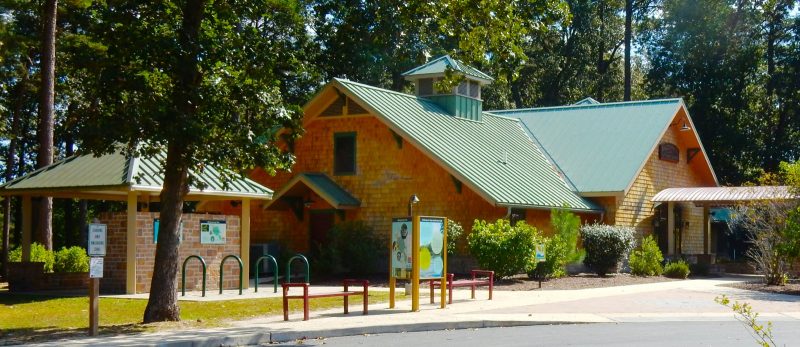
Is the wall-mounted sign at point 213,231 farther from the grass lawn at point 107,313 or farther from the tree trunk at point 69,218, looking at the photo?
the tree trunk at point 69,218

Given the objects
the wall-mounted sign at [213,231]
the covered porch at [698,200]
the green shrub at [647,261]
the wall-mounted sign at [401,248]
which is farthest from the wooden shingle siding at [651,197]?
the wall-mounted sign at [401,248]

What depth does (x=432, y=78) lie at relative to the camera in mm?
35156

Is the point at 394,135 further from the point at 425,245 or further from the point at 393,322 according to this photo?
the point at 393,322

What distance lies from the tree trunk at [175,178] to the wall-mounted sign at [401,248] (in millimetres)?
4351

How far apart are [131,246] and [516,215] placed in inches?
468

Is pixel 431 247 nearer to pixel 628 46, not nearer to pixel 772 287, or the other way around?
pixel 772 287

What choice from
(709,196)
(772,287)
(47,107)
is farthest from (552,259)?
(47,107)

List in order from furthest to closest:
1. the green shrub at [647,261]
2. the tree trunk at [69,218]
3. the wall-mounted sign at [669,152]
→ the tree trunk at [69,218] → the wall-mounted sign at [669,152] → the green shrub at [647,261]

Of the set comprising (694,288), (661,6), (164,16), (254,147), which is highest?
(661,6)

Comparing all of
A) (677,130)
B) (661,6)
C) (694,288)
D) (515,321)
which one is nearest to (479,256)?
(694,288)

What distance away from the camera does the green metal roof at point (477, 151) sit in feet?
96.1

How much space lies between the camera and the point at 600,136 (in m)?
36.9

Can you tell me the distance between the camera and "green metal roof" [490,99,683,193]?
111 ft

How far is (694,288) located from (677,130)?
13.5 meters
